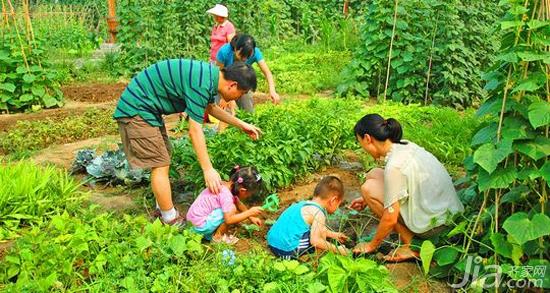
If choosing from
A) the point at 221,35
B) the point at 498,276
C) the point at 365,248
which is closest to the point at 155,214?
the point at 365,248

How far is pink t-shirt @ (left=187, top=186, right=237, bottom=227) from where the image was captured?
173 inches

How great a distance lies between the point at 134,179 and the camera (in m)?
5.71

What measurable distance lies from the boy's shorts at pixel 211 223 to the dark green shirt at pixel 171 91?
0.68 m

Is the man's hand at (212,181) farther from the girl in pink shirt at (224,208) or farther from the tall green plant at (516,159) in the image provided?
the tall green plant at (516,159)

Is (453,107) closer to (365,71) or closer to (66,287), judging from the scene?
(365,71)

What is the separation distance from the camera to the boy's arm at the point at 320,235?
4164 mm

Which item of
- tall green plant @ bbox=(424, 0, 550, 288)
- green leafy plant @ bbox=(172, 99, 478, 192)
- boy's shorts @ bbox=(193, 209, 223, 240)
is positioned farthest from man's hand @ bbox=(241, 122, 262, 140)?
tall green plant @ bbox=(424, 0, 550, 288)

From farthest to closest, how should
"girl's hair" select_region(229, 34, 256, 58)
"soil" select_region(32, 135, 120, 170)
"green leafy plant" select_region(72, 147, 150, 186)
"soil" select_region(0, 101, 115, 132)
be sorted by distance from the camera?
"soil" select_region(0, 101, 115, 132), "soil" select_region(32, 135, 120, 170), "girl's hair" select_region(229, 34, 256, 58), "green leafy plant" select_region(72, 147, 150, 186)

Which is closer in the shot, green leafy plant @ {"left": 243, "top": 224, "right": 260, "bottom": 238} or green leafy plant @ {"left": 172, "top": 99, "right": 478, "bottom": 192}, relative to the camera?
green leafy plant @ {"left": 243, "top": 224, "right": 260, "bottom": 238}

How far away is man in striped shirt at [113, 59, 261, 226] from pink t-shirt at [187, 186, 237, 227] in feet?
0.28

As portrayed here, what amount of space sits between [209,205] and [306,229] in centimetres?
75

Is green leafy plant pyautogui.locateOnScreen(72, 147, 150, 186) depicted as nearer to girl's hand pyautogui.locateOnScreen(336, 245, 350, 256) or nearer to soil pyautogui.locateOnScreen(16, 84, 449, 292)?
soil pyautogui.locateOnScreen(16, 84, 449, 292)

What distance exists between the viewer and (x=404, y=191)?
4023 millimetres

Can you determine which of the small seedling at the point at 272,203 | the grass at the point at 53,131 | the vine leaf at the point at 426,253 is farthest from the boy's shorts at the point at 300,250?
the grass at the point at 53,131
